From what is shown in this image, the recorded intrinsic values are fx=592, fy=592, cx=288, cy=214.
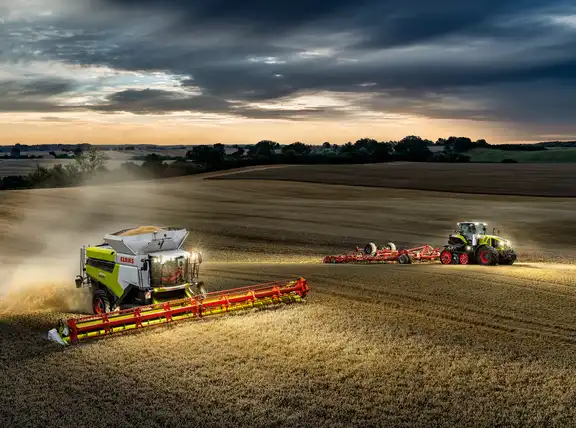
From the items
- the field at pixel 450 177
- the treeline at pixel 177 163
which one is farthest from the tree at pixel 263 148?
the field at pixel 450 177

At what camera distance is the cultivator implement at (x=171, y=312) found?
1669 cm

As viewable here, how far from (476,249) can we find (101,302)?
19.2m

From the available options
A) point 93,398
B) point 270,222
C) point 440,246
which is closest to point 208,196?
point 270,222

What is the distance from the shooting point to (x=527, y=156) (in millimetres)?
124062

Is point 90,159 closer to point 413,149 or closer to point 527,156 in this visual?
point 413,149

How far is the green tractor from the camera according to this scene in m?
29.8

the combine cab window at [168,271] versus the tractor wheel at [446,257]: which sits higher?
the combine cab window at [168,271]

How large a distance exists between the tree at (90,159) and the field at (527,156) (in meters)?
81.7

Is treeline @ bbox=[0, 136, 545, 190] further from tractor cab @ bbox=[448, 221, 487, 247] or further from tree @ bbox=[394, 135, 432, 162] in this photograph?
tractor cab @ bbox=[448, 221, 487, 247]

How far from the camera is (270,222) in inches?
1944

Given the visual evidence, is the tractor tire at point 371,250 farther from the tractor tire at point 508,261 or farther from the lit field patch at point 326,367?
the lit field patch at point 326,367

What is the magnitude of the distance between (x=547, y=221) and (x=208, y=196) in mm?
35852

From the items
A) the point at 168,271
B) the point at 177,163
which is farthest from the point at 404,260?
the point at 177,163

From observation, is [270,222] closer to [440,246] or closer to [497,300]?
[440,246]
